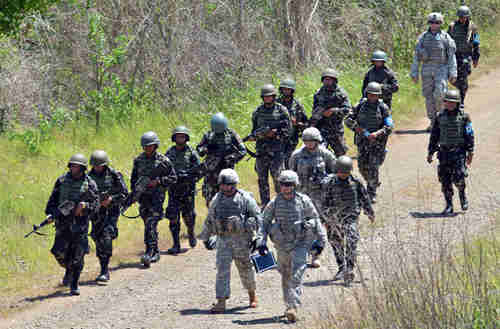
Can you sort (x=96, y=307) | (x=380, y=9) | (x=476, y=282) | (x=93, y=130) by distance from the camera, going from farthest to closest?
(x=380, y=9), (x=93, y=130), (x=96, y=307), (x=476, y=282)

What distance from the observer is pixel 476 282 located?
7.98 metres

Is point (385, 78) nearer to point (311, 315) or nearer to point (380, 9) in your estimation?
point (311, 315)

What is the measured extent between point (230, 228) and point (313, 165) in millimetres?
2215

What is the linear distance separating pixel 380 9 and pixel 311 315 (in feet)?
53.2

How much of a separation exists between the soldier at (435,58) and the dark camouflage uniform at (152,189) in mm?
5891

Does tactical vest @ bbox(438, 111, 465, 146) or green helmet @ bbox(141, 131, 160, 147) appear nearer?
green helmet @ bbox(141, 131, 160, 147)

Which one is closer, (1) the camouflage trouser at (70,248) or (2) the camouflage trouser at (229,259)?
(2) the camouflage trouser at (229,259)

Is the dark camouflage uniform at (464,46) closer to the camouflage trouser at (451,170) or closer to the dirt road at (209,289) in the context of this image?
the dirt road at (209,289)

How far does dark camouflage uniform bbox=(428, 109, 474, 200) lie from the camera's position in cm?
1344

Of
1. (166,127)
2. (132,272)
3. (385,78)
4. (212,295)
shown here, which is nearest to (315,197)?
(212,295)

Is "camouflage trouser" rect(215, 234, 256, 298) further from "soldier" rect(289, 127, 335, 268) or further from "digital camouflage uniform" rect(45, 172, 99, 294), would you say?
"digital camouflage uniform" rect(45, 172, 99, 294)

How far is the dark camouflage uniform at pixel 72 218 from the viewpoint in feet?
38.5

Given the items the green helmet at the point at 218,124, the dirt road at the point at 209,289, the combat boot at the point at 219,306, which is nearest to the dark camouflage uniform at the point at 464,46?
the dirt road at the point at 209,289

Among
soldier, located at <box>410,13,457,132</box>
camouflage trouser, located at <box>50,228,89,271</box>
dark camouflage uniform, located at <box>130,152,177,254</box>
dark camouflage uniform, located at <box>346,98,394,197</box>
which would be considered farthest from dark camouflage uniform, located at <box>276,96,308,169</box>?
camouflage trouser, located at <box>50,228,89,271</box>
